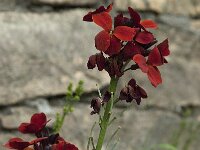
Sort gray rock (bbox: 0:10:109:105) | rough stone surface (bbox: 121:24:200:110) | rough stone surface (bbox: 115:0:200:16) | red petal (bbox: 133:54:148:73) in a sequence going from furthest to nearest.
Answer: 1. rough stone surface (bbox: 121:24:200:110)
2. rough stone surface (bbox: 115:0:200:16)
3. gray rock (bbox: 0:10:109:105)
4. red petal (bbox: 133:54:148:73)

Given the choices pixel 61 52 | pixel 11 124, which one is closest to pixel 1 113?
pixel 11 124

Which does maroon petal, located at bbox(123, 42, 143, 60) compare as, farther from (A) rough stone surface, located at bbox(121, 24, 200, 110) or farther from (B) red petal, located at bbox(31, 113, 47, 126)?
(A) rough stone surface, located at bbox(121, 24, 200, 110)

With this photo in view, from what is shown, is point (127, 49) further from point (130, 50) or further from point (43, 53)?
point (43, 53)

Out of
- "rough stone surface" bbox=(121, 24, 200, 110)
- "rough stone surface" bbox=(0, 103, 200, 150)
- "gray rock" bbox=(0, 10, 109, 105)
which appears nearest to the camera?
"gray rock" bbox=(0, 10, 109, 105)

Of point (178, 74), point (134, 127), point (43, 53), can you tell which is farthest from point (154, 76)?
point (178, 74)

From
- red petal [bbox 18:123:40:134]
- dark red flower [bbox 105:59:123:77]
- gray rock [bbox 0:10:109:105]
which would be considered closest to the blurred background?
gray rock [bbox 0:10:109:105]

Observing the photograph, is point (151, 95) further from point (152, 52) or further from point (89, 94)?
point (152, 52)

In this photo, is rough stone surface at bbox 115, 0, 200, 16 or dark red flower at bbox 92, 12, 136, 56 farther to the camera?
rough stone surface at bbox 115, 0, 200, 16

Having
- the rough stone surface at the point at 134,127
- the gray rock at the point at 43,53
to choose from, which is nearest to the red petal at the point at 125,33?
the gray rock at the point at 43,53
